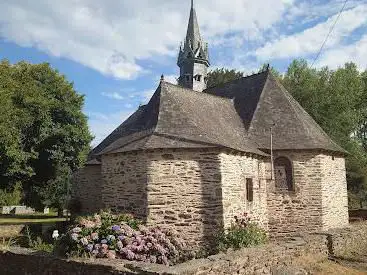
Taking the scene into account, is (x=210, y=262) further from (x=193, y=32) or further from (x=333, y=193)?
(x=193, y=32)

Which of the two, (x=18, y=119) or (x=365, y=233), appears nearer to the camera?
(x=365, y=233)

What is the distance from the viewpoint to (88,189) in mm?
20594

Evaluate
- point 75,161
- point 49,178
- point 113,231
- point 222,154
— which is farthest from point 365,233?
point 49,178

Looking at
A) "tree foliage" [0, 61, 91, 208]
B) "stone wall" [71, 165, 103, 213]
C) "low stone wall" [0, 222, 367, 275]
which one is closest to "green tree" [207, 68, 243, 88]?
"tree foliage" [0, 61, 91, 208]

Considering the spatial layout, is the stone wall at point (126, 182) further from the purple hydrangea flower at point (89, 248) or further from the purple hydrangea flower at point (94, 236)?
the purple hydrangea flower at point (89, 248)

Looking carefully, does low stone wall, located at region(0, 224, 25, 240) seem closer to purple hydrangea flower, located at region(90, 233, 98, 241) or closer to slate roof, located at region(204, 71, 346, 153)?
purple hydrangea flower, located at region(90, 233, 98, 241)

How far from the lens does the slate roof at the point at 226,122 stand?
Answer: 1466 cm

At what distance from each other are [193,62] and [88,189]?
13.9 meters

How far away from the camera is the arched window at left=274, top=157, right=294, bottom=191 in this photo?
17.2m

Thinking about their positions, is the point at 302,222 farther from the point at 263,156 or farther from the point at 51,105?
the point at 51,105

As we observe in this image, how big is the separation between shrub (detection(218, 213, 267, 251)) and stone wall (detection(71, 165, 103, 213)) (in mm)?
8519

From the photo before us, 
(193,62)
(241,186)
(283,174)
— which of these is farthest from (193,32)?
(241,186)

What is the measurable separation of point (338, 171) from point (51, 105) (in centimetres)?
1853

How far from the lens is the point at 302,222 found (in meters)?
17.0
